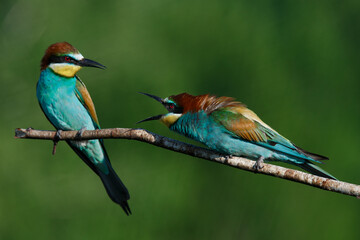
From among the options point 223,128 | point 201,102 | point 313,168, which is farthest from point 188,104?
point 313,168

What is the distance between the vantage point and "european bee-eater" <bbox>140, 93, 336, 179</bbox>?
8.67 feet

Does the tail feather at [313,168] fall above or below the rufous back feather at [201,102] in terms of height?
below

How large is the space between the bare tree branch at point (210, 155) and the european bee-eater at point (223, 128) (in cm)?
22

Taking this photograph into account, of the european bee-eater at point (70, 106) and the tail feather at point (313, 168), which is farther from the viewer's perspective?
the european bee-eater at point (70, 106)

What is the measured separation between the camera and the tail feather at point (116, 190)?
2840 millimetres

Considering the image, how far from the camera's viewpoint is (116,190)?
2992mm

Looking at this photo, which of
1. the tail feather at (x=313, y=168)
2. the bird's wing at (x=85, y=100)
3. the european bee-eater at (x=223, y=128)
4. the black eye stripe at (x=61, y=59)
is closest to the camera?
the tail feather at (x=313, y=168)

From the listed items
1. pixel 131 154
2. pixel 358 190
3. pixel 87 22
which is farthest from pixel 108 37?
pixel 358 190

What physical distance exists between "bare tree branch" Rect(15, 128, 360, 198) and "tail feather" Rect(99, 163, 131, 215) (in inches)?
20.9

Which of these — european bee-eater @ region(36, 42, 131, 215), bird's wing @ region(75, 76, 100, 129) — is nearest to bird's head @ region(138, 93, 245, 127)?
european bee-eater @ region(36, 42, 131, 215)

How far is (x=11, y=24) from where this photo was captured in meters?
6.48

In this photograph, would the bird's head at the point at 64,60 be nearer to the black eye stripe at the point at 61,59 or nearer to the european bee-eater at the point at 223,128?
the black eye stripe at the point at 61,59

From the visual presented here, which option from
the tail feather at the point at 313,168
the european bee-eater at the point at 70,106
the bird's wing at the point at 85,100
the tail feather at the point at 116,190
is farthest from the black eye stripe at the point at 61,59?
the tail feather at the point at 313,168

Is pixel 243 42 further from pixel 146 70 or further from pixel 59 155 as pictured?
pixel 59 155
